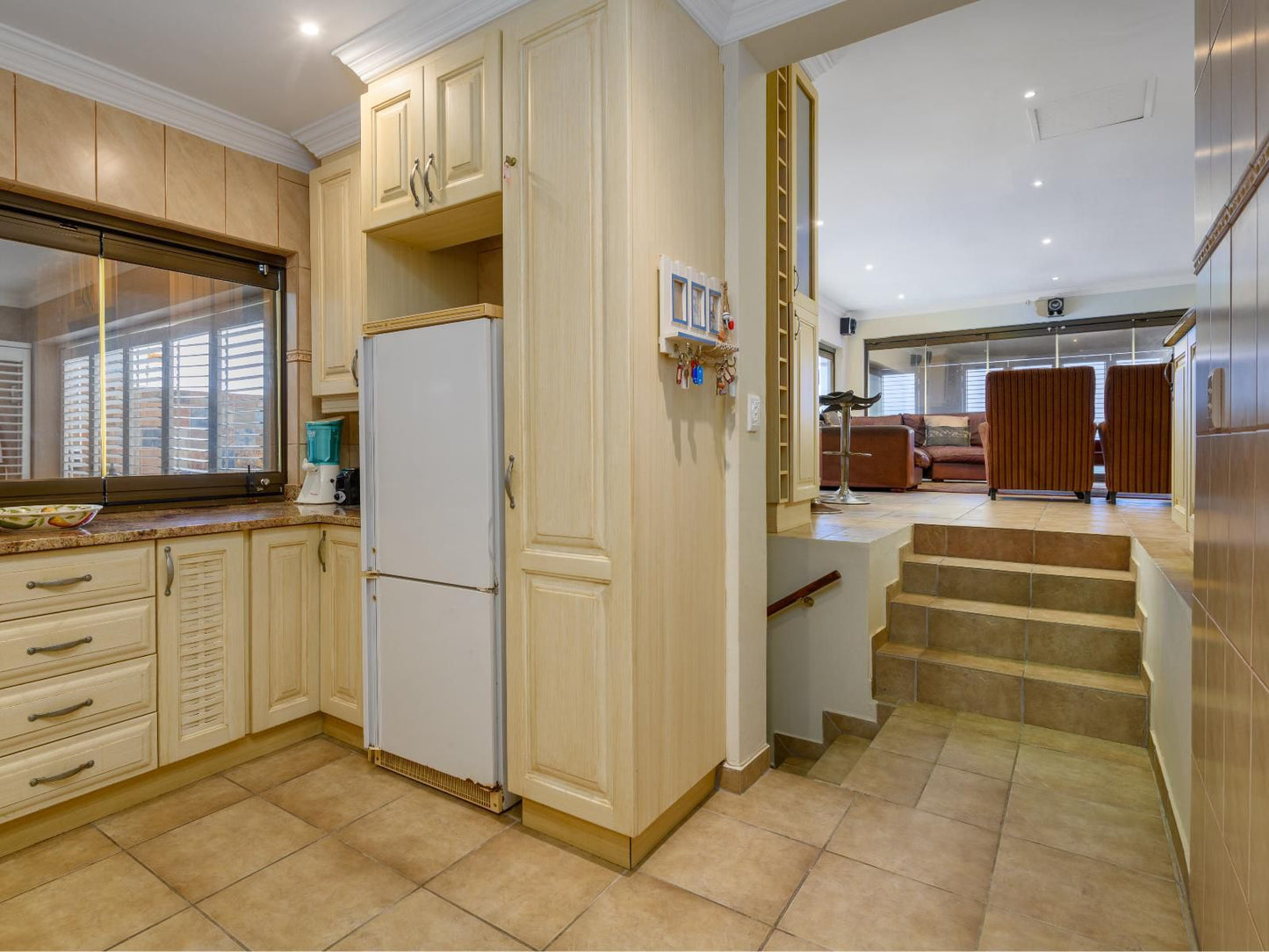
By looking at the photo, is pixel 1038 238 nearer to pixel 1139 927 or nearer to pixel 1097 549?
pixel 1097 549

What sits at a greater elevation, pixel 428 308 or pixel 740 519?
pixel 428 308

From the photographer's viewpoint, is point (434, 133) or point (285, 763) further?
point (285, 763)

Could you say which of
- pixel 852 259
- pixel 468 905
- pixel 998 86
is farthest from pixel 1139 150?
pixel 468 905

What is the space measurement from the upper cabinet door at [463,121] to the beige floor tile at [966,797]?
2334 mm

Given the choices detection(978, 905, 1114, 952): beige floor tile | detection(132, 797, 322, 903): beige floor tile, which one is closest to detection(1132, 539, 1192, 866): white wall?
detection(978, 905, 1114, 952): beige floor tile

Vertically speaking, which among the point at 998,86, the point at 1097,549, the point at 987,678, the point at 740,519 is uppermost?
the point at 998,86

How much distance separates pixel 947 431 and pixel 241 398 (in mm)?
8017

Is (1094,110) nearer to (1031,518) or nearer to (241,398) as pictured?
(1031,518)

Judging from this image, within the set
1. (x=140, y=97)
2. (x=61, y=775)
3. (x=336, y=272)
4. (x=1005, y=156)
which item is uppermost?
(x=1005, y=156)

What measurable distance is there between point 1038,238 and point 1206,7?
20.5 ft

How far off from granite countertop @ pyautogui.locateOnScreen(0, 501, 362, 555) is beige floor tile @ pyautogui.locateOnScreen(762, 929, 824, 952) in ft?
6.07

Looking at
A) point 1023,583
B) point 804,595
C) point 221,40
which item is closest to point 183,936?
point 804,595

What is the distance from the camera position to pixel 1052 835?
1.90 metres

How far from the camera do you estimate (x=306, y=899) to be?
66.6 inches
